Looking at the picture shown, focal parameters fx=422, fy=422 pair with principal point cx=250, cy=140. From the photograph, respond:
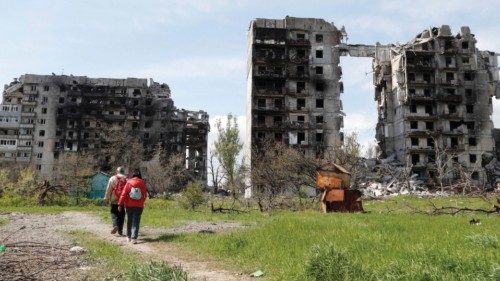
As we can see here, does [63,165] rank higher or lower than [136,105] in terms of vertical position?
lower

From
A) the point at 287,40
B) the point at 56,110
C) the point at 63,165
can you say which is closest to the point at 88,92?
the point at 56,110

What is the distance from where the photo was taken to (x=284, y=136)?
2822 inches

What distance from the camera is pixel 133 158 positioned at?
268 ft

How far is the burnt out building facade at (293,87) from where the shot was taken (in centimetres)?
7200

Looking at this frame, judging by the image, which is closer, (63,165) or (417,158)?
(417,158)

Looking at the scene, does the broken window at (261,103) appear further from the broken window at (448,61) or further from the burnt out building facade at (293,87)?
the broken window at (448,61)

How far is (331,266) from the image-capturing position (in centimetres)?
607

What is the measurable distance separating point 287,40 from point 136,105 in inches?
1399

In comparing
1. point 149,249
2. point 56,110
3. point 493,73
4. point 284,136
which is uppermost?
point 493,73

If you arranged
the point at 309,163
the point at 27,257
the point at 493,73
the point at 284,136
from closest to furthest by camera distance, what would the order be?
the point at 27,257, the point at 309,163, the point at 284,136, the point at 493,73

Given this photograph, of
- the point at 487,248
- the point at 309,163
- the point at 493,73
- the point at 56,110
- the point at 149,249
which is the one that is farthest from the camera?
the point at 56,110

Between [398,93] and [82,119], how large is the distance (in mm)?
62633

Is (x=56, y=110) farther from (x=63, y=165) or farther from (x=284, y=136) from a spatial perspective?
(x=284, y=136)

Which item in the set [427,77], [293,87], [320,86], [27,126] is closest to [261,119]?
[293,87]
